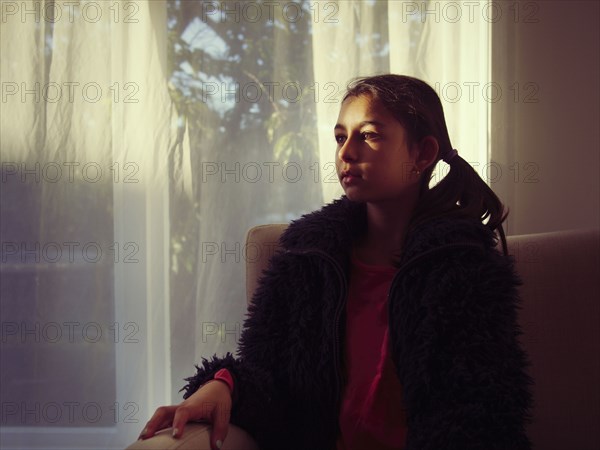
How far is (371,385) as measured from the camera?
39.6 inches

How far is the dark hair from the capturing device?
1081 mm

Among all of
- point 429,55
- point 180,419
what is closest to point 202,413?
point 180,419

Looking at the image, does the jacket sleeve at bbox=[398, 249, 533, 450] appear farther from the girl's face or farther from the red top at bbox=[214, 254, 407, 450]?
the girl's face

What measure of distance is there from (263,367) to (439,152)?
0.49m

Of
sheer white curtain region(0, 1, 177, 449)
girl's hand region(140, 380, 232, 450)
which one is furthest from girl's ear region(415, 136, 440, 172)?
sheer white curtain region(0, 1, 177, 449)

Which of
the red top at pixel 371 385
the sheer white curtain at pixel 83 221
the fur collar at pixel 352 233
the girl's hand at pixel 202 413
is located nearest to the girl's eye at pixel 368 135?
the fur collar at pixel 352 233

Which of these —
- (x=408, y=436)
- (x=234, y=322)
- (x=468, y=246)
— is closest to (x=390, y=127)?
(x=468, y=246)

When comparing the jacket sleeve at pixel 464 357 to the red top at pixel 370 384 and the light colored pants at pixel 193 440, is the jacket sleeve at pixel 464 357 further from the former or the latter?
the light colored pants at pixel 193 440

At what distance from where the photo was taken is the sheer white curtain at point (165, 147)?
149 centimetres

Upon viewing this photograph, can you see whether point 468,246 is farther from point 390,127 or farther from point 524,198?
point 524,198

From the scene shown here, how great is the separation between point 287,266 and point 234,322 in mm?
448

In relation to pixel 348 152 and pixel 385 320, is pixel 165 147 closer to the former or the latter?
pixel 348 152

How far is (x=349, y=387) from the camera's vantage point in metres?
1.02

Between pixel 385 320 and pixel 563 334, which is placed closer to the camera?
pixel 385 320
